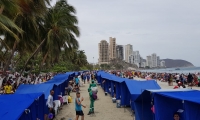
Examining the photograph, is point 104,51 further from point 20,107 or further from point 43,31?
point 20,107

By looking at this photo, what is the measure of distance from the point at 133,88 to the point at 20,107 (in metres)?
6.60

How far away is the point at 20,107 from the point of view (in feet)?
18.7

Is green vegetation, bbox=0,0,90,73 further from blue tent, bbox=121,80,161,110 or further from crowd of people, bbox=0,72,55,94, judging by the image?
blue tent, bbox=121,80,161,110

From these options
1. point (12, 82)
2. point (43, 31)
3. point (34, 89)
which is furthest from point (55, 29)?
point (34, 89)

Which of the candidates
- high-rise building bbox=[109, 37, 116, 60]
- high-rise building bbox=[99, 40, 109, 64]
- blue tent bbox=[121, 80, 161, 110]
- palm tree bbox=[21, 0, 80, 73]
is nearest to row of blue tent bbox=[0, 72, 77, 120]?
blue tent bbox=[121, 80, 161, 110]

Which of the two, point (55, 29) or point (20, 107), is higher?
point (55, 29)

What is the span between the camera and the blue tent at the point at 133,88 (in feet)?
34.8

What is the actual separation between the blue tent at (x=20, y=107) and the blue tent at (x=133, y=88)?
4246 mm

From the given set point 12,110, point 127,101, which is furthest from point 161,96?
point 127,101

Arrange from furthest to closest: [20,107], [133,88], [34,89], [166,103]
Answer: [133,88]
[34,89]
[166,103]
[20,107]

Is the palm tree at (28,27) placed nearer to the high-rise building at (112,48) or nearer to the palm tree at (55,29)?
the palm tree at (55,29)

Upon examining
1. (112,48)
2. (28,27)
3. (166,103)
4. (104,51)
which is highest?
(112,48)

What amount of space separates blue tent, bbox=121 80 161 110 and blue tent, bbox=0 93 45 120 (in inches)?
167

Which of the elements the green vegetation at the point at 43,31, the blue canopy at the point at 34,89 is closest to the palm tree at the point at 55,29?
the green vegetation at the point at 43,31
